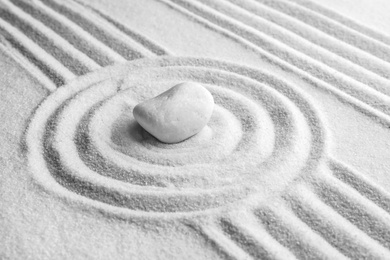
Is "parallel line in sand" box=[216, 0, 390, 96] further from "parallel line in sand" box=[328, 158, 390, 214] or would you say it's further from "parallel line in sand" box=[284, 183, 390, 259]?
"parallel line in sand" box=[284, 183, 390, 259]

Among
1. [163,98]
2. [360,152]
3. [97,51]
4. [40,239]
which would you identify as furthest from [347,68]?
[40,239]

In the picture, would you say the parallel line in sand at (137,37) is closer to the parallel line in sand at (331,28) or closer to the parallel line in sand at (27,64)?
the parallel line in sand at (27,64)

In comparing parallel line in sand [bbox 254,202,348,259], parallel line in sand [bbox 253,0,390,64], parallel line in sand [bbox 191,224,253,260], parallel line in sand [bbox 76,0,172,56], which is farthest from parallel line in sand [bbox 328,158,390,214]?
parallel line in sand [bbox 76,0,172,56]

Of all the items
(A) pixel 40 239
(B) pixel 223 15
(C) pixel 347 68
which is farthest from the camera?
(B) pixel 223 15

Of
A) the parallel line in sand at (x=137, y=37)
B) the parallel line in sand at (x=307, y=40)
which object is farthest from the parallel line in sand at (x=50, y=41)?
the parallel line in sand at (x=307, y=40)

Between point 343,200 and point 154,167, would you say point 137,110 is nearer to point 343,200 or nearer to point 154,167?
point 154,167

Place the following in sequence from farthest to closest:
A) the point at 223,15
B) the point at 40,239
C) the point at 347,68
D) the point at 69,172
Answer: the point at 223,15
the point at 347,68
the point at 69,172
the point at 40,239

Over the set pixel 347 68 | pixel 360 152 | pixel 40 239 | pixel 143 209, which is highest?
pixel 347 68
